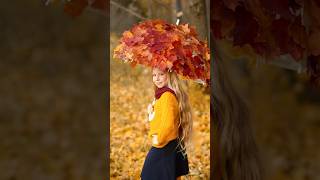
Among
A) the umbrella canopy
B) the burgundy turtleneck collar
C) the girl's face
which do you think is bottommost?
the burgundy turtleneck collar

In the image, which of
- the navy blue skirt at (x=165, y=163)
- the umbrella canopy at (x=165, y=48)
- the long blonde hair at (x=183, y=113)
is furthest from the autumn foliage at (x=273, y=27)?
the navy blue skirt at (x=165, y=163)

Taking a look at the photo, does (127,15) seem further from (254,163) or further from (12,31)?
(254,163)

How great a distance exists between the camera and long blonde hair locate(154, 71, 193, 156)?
95.2 inches

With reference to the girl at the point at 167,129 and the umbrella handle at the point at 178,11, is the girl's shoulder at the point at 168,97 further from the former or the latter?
the umbrella handle at the point at 178,11

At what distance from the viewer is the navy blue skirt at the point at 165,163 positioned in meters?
2.38

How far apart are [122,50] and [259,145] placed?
0.79 m

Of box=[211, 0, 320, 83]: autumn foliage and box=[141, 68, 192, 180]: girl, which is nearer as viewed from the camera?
box=[141, 68, 192, 180]: girl

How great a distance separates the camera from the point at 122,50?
234 cm

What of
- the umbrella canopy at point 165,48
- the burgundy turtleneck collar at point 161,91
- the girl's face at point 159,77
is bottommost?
the burgundy turtleneck collar at point 161,91

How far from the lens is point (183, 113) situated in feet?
7.98

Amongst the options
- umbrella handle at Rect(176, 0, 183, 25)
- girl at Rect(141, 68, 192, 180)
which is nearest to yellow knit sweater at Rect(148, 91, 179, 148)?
girl at Rect(141, 68, 192, 180)

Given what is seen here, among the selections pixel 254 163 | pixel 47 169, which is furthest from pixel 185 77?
pixel 47 169

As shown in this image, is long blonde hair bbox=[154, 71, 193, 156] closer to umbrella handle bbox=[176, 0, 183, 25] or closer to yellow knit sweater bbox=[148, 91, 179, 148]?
yellow knit sweater bbox=[148, 91, 179, 148]

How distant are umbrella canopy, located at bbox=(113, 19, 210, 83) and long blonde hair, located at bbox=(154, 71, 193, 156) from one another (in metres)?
0.04
